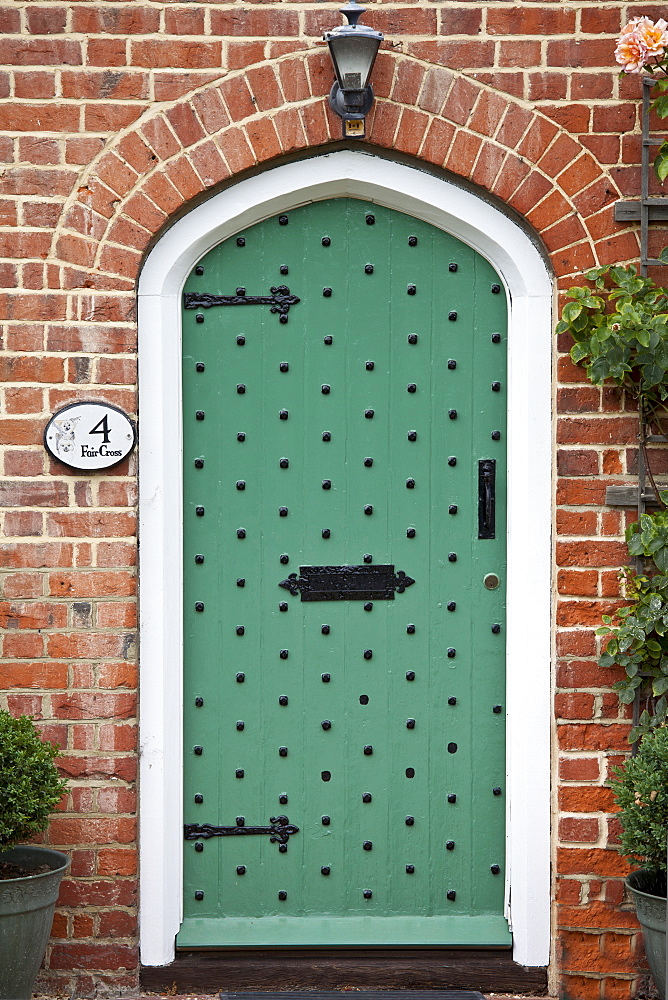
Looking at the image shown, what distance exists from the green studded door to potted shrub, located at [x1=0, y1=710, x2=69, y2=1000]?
623 millimetres

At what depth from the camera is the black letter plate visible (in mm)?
3939

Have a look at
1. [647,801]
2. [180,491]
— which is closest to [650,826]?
[647,801]

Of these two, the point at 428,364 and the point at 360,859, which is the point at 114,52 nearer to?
the point at 428,364

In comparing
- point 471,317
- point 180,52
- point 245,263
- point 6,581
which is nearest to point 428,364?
point 471,317

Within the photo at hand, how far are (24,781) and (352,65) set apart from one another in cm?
258

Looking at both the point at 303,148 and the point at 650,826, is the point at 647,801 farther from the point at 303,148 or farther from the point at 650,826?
the point at 303,148

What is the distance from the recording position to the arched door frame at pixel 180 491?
3807 mm

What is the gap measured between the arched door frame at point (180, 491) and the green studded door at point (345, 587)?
0.07 metres

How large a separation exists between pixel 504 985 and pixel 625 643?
4.41 ft

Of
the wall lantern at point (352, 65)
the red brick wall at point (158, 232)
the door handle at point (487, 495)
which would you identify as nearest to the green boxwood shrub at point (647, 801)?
the red brick wall at point (158, 232)

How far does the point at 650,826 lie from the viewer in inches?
132

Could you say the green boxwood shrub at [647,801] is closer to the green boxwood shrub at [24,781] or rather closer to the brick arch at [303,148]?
the brick arch at [303,148]

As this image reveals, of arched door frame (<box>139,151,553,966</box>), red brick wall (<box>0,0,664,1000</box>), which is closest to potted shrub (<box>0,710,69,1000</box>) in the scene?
red brick wall (<box>0,0,664,1000</box>)

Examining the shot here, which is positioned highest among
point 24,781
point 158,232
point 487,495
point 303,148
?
point 303,148
